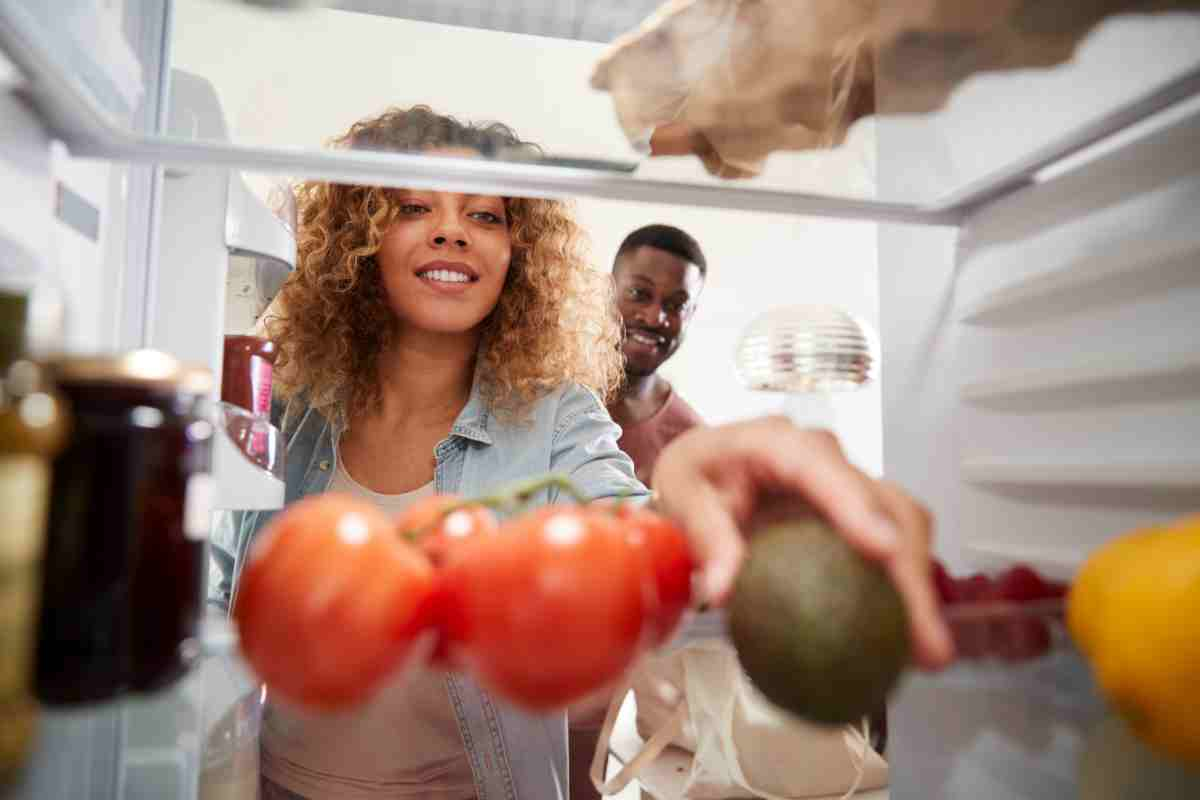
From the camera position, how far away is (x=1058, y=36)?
0.65 meters

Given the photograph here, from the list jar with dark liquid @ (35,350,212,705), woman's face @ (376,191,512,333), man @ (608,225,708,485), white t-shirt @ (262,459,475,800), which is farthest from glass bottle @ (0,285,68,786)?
man @ (608,225,708,485)

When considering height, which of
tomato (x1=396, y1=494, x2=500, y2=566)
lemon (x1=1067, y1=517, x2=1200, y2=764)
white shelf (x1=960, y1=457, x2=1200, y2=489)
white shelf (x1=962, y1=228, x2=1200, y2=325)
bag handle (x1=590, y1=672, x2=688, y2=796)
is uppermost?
white shelf (x1=962, y1=228, x2=1200, y2=325)

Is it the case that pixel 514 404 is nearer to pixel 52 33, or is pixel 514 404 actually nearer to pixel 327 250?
pixel 327 250

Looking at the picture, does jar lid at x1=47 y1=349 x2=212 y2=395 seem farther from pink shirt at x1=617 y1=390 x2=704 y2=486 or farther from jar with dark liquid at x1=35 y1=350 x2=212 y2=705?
pink shirt at x1=617 y1=390 x2=704 y2=486

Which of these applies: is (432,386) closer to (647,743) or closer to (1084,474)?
(647,743)

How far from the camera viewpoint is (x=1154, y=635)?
44cm

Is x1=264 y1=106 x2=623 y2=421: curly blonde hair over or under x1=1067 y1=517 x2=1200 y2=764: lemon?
over

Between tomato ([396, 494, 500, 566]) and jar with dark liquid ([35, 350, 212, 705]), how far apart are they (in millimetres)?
130

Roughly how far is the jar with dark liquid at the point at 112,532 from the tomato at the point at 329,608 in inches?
1.8

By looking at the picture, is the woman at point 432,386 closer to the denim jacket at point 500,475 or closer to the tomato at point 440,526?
the denim jacket at point 500,475

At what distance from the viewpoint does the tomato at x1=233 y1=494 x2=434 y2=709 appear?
0.40 metres

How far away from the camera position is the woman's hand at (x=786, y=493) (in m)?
0.45

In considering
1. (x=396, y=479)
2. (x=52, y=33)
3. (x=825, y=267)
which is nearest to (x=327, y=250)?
(x=396, y=479)

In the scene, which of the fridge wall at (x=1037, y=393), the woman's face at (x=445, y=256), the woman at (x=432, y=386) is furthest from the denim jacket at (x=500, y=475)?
the fridge wall at (x=1037, y=393)
